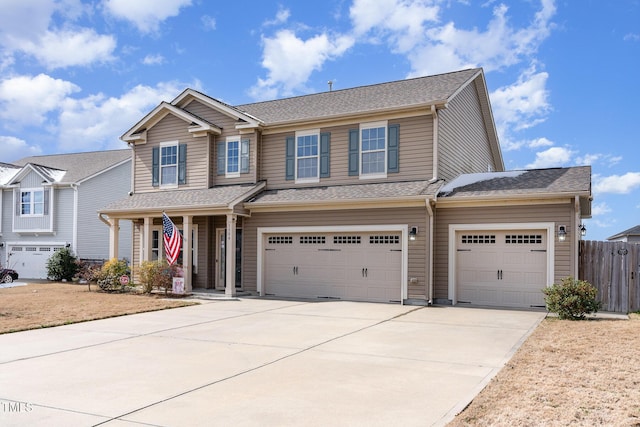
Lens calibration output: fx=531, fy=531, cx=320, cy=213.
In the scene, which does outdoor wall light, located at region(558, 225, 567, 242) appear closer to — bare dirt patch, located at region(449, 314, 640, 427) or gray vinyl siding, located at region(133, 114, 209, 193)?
bare dirt patch, located at region(449, 314, 640, 427)

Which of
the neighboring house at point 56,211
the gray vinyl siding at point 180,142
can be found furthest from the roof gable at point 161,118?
the neighboring house at point 56,211

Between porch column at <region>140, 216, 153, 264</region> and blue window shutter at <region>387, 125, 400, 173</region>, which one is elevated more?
blue window shutter at <region>387, 125, 400, 173</region>

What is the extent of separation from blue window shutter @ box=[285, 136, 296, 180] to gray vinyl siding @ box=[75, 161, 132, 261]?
12.4 metres

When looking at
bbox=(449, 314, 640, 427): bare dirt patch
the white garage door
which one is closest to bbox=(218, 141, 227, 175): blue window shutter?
the white garage door

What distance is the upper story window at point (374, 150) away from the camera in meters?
16.2

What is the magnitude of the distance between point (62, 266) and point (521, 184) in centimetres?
2050

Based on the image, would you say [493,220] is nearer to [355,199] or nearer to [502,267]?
[502,267]

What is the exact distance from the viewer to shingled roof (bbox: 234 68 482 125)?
53.2ft

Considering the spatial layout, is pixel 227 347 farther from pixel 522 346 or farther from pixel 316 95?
pixel 316 95

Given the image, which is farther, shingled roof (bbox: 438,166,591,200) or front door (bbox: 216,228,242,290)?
front door (bbox: 216,228,242,290)

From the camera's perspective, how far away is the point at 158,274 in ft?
57.0

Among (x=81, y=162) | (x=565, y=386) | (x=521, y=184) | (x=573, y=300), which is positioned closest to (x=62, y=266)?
(x=81, y=162)

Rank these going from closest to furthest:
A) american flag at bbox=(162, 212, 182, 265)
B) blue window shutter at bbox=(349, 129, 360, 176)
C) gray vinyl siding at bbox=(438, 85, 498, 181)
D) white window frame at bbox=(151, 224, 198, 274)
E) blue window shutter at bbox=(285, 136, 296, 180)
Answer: gray vinyl siding at bbox=(438, 85, 498, 181)
blue window shutter at bbox=(349, 129, 360, 176)
american flag at bbox=(162, 212, 182, 265)
blue window shutter at bbox=(285, 136, 296, 180)
white window frame at bbox=(151, 224, 198, 274)

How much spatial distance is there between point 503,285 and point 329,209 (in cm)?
539
